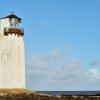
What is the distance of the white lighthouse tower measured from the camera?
43.7 m

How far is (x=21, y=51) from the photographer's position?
4503 cm

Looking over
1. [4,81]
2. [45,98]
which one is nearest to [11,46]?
[4,81]

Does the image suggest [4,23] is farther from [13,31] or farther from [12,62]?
[12,62]

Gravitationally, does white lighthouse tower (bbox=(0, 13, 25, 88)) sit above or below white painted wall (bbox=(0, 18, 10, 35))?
below

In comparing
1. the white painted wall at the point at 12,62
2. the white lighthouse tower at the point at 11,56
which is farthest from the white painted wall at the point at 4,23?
the white painted wall at the point at 12,62

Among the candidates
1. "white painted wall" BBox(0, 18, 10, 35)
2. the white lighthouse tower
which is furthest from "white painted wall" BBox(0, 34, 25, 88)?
"white painted wall" BBox(0, 18, 10, 35)

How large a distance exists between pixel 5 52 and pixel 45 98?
539 inches

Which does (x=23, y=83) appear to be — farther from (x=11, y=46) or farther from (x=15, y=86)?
(x=11, y=46)

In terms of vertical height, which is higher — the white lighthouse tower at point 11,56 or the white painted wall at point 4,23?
the white painted wall at point 4,23

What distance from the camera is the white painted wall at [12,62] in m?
43.7

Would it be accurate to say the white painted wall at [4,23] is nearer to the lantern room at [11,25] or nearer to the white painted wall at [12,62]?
the lantern room at [11,25]

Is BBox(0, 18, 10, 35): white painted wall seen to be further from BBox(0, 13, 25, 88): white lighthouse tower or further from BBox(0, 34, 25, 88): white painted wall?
BBox(0, 34, 25, 88): white painted wall

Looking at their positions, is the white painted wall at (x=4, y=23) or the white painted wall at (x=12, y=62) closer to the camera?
the white painted wall at (x=12, y=62)

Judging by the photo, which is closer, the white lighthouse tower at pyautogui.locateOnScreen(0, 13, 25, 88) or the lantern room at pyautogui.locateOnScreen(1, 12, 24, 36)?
the white lighthouse tower at pyautogui.locateOnScreen(0, 13, 25, 88)
